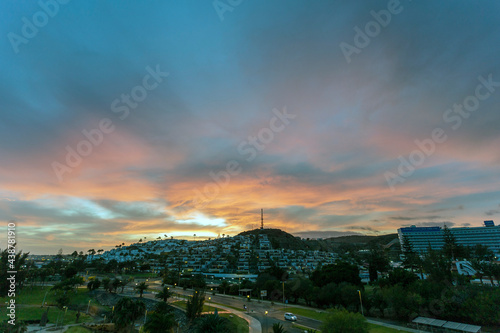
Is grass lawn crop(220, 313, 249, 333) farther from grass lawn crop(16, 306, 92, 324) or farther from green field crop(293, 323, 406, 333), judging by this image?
grass lawn crop(16, 306, 92, 324)

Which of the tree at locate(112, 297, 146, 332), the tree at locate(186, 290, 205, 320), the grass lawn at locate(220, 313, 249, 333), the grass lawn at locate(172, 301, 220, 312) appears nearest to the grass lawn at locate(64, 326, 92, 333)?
the tree at locate(112, 297, 146, 332)

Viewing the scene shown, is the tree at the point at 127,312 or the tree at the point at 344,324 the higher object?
the tree at the point at 344,324

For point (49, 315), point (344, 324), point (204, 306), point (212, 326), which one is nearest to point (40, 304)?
point (49, 315)

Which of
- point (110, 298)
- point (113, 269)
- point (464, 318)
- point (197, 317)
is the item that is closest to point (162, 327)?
Result: point (197, 317)

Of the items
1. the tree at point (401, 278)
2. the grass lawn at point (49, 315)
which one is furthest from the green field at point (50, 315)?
the tree at point (401, 278)

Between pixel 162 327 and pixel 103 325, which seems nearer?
pixel 162 327

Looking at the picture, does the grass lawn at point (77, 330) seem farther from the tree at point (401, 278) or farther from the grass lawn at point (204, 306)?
the tree at point (401, 278)

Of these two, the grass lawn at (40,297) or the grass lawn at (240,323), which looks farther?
the grass lawn at (40,297)

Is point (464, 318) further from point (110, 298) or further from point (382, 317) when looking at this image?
point (110, 298)
